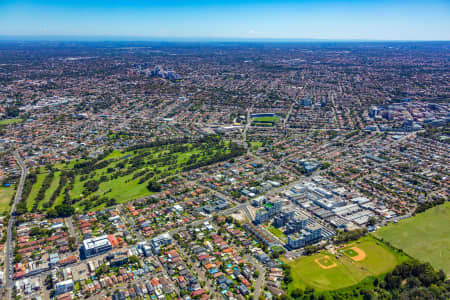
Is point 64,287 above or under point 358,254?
above

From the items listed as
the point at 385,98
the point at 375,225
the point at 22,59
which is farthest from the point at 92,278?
the point at 22,59

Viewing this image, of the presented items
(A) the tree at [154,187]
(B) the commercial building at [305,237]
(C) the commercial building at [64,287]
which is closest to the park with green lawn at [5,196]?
(A) the tree at [154,187]

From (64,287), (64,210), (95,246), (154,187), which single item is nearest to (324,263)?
(95,246)

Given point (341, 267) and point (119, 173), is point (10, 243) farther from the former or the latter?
point (341, 267)

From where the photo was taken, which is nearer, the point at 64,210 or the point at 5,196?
the point at 64,210

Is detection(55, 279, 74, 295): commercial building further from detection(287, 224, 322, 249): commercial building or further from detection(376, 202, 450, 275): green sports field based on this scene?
detection(376, 202, 450, 275): green sports field

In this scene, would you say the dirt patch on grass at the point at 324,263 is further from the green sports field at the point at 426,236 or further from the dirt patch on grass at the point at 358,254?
the green sports field at the point at 426,236

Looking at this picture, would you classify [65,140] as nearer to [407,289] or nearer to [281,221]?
[281,221]
